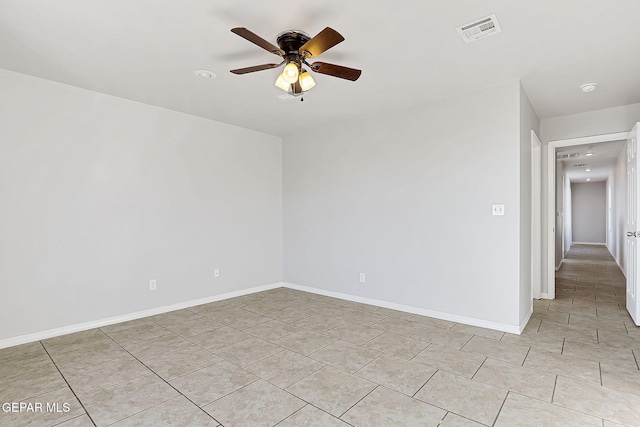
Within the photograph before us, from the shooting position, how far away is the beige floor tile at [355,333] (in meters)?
3.10

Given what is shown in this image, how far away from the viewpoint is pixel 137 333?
3.28 meters

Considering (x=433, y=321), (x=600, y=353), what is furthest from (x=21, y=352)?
(x=600, y=353)

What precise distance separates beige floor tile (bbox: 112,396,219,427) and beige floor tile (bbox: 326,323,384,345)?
148cm

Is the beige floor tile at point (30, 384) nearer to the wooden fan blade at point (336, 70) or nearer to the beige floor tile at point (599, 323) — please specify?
the wooden fan blade at point (336, 70)

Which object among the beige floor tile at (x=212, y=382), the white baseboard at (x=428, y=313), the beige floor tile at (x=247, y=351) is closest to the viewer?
the beige floor tile at (x=212, y=382)

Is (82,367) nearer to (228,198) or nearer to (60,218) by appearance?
(60,218)

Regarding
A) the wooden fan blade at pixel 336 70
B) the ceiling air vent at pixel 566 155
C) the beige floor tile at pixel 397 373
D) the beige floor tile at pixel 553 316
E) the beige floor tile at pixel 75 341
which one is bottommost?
the beige floor tile at pixel 553 316

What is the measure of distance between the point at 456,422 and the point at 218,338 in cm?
216

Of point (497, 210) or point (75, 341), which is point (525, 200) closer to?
point (497, 210)

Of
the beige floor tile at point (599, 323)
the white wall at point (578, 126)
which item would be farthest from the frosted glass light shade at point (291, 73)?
the white wall at point (578, 126)

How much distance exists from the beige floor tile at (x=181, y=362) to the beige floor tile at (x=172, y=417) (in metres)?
0.38

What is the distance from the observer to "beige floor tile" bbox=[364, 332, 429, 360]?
2773 mm

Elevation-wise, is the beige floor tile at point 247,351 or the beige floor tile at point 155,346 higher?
the beige floor tile at point 155,346

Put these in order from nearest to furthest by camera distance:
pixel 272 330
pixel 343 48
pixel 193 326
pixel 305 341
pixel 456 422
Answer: pixel 456 422
pixel 343 48
pixel 305 341
pixel 272 330
pixel 193 326
